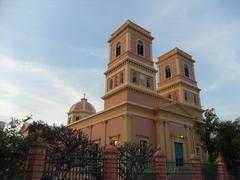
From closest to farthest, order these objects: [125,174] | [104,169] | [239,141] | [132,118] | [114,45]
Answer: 1. [104,169]
2. [125,174]
3. [239,141]
4. [132,118]
5. [114,45]

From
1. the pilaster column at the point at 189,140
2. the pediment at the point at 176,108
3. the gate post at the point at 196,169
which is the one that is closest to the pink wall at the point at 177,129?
the pilaster column at the point at 189,140

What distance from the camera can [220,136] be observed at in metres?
18.4

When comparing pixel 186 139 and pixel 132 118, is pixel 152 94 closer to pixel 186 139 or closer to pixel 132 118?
pixel 132 118

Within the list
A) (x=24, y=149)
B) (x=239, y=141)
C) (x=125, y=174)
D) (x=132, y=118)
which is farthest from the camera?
(x=132, y=118)

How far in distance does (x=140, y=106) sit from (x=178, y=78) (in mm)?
10495

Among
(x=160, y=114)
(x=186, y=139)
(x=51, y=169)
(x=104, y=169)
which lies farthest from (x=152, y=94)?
(x=51, y=169)

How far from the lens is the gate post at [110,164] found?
9172 millimetres

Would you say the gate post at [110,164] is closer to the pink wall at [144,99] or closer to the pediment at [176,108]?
the pink wall at [144,99]

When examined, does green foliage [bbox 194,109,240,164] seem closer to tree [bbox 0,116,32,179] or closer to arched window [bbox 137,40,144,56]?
arched window [bbox 137,40,144,56]

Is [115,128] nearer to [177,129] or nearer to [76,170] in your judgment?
[177,129]

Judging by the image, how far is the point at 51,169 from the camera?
8031mm

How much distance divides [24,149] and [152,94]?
19.7 metres

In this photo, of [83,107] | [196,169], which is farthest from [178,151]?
[83,107]

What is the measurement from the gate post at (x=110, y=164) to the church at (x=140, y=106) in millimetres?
12140
